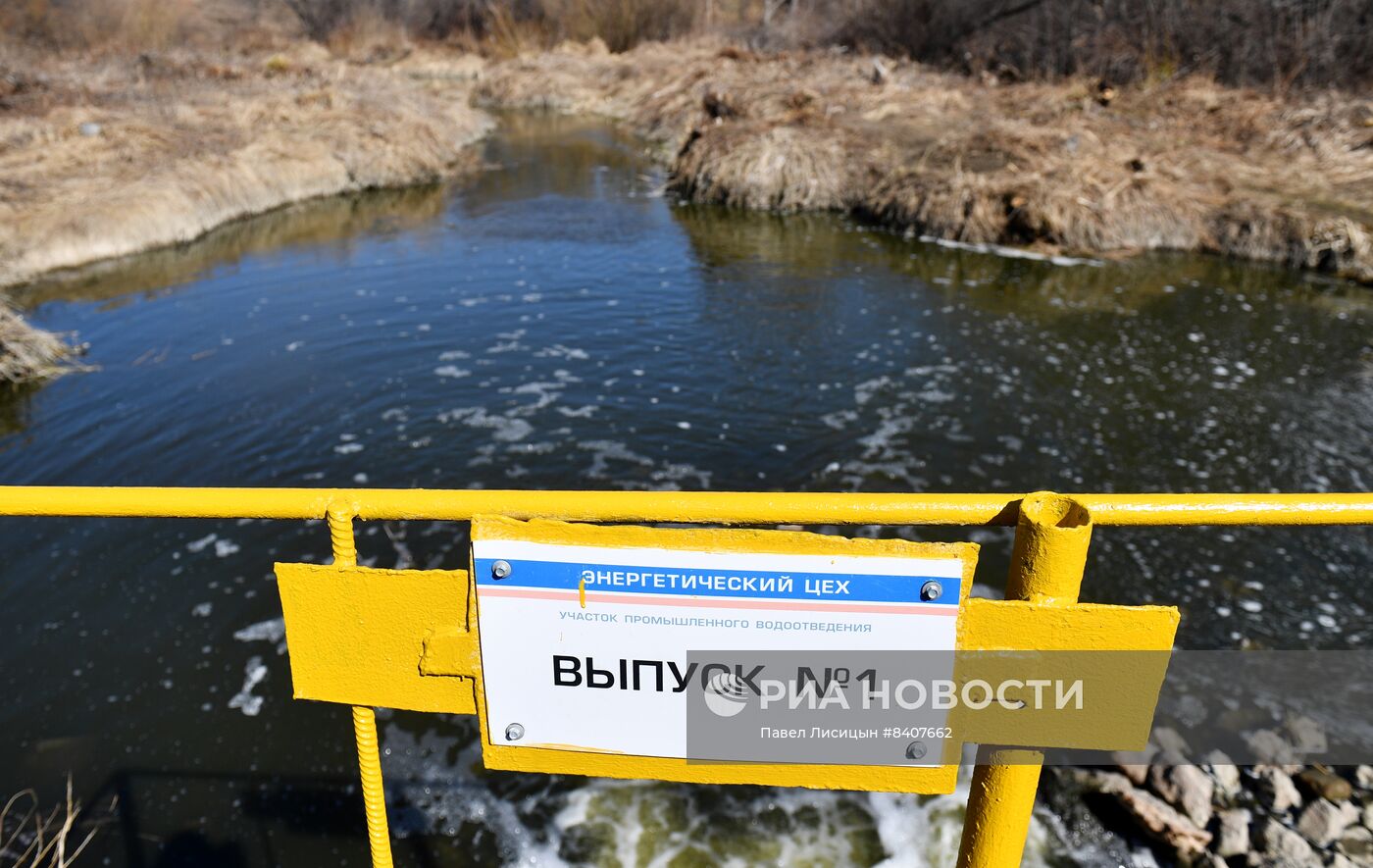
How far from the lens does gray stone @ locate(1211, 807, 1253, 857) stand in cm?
379

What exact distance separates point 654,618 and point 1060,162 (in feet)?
54.4

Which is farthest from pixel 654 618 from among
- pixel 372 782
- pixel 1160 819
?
pixel 1160 819

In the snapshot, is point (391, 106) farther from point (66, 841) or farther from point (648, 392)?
point (66, 841)

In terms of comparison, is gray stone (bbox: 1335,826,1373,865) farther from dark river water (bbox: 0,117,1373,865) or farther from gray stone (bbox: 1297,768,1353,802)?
dark river water (bbox: 0,117,1373,865)

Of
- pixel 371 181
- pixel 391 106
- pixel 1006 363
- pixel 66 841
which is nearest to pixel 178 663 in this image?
pixel 66 841

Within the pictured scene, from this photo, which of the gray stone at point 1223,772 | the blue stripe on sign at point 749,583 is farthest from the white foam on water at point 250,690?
the gray stone at point 1223,772

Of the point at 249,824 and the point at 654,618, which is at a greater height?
the point at 654,618

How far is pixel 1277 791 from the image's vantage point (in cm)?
407

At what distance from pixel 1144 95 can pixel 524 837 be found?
21800mm

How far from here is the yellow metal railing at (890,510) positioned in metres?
1.42

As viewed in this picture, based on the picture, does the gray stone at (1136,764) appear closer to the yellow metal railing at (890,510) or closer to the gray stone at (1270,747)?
the gray stone at (1270,747)

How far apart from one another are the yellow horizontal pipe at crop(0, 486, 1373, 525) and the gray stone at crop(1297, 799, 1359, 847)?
3.29 meters

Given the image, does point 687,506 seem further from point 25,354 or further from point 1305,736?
point 25,354

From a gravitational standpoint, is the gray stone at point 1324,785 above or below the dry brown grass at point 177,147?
below
